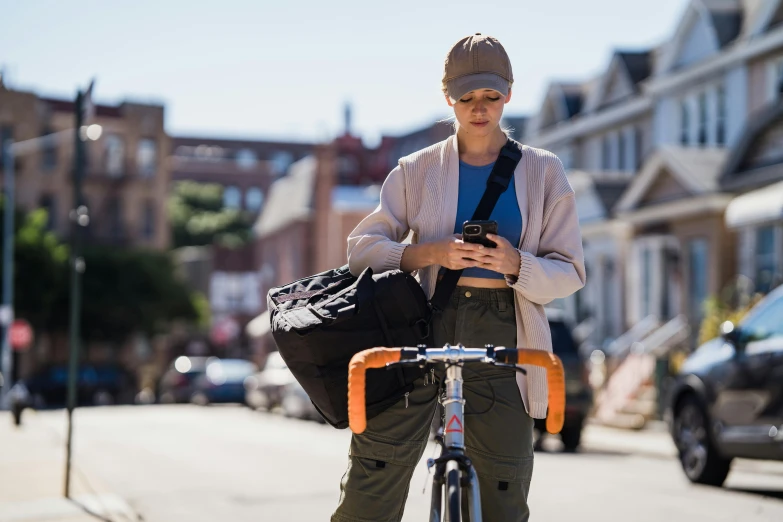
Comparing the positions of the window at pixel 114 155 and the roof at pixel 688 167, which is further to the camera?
the window at pixel 114 155

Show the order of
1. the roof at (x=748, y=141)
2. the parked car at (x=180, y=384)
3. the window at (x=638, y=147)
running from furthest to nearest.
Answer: the parked car at (x=180, y=384) → the window at (x=638, y=147) → the roof at (x=748, y=141)

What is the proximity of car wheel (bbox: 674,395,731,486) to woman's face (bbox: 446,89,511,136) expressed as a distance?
7.93 meters

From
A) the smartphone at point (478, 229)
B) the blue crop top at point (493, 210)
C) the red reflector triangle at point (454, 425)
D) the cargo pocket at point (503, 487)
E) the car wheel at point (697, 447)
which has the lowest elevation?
the car wheel at point (697, 447)

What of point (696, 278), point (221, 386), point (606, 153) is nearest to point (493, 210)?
point (696, 278)

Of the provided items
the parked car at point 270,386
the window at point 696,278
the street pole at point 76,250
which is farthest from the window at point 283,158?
the street pole at point 76,250

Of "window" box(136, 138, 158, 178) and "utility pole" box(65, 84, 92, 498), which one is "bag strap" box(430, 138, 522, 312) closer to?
"utility pole" box(65, 84, 92, 498)

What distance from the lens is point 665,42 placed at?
33.8 metres

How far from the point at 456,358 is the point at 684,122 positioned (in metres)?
29.8

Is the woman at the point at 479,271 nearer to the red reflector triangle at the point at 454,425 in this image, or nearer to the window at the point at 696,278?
the red reflector triangle at the point at 454,425

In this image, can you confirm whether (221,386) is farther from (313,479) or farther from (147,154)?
(147,154)

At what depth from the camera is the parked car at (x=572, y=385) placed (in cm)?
1811

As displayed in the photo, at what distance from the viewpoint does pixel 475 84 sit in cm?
427

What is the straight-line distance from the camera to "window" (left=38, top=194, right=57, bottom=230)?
211 feet

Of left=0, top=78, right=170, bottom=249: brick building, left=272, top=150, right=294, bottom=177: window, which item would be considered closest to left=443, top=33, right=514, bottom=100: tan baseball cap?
left=0, top=78, right=170, bottom=249: brick building
